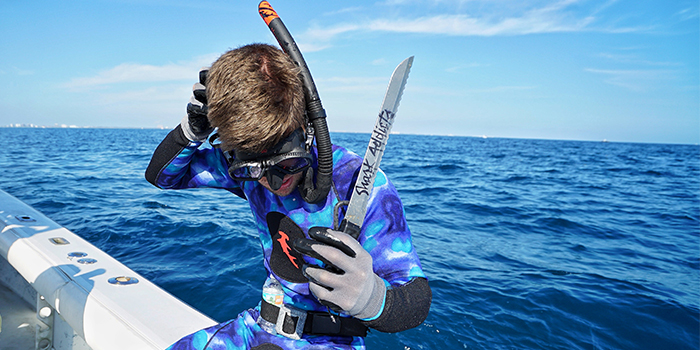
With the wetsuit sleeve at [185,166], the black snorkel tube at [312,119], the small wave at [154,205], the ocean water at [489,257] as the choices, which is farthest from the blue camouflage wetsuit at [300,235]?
the small wave at [154,205]

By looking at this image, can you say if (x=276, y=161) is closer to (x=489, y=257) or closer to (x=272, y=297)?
(x=272, y=297)

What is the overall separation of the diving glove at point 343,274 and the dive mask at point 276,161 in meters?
0.27

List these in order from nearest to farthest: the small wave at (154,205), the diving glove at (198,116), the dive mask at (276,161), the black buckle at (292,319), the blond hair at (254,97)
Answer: the blond hair at (254,97) → the dive mask at (276,161) → the diving glove at (198,116) → the black buckle at (292,319) → the small wave at (154,205)

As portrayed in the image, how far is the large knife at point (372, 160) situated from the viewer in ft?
4.48

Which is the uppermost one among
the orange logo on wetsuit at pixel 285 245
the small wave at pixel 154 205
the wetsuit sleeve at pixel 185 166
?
the wetsuit sleeve at pixel 185 166

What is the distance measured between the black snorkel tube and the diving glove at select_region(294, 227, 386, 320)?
250 mm

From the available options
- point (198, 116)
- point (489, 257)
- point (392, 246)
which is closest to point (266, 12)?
point (198, 116)

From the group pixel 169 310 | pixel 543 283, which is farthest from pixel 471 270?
pixel 169 310

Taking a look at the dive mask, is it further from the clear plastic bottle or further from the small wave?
the small wave

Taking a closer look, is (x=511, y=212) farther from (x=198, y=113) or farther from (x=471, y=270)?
(x=198, y=113)

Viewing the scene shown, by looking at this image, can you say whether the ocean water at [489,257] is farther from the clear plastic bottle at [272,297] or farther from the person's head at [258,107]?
the person's head at [258,107]

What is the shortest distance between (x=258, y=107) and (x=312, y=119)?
0.23 metres

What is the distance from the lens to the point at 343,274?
48.0 inches

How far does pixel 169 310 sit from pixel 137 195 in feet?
26.2
